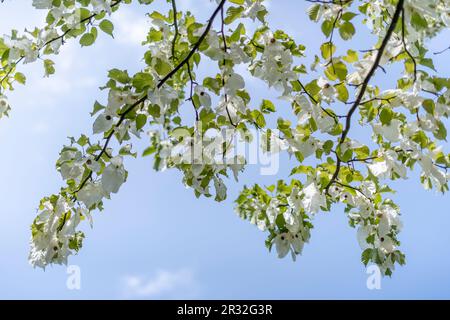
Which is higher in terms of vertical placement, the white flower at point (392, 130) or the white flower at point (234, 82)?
the white flower at point (234, 82)

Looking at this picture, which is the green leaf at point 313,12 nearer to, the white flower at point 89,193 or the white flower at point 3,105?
the white flower at point 89,193

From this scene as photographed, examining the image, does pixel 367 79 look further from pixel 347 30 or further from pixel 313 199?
pixel 313 199

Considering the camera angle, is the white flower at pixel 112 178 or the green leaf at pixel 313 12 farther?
the green leaf at pixel 313 12

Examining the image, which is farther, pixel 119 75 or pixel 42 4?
pixel 42 4

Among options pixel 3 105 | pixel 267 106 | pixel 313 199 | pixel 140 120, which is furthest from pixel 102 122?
pixel 3 105

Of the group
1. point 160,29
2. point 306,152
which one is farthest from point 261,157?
point 160,29

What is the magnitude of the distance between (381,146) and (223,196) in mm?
880

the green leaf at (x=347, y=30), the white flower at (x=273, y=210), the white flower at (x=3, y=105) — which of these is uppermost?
the white flower at (x=3, y=105)

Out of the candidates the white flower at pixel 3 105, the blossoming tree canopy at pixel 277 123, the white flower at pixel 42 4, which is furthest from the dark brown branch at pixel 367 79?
the white flower at pixel 3 105

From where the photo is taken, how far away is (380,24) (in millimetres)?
2619

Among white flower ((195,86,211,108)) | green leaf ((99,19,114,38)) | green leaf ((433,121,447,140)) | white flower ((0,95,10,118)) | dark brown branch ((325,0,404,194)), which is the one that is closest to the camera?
dark brown branch ((325,0,404,194))

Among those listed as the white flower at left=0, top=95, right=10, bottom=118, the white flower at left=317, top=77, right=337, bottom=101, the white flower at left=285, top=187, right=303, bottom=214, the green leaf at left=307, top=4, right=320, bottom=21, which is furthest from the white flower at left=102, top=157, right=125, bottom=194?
the white flower at left=0, top=95, right=10, bottom=118

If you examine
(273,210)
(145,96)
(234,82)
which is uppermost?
(234,82)

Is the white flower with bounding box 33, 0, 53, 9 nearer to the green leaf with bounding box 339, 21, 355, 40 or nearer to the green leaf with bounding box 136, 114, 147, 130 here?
the green leaf with bounding box 136, 114, 147, 130
